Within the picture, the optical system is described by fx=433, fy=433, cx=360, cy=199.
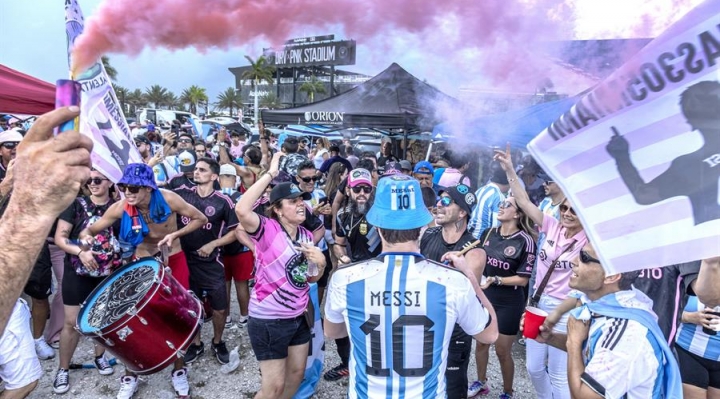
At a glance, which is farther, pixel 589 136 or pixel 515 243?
pixel 515 243

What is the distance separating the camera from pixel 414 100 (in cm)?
926

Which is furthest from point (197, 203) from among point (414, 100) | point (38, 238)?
point (414, 100)

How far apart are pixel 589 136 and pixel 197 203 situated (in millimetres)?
4437

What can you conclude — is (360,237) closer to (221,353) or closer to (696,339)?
(221,353)

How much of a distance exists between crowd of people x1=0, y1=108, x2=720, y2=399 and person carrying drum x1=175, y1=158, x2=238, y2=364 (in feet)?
0.06

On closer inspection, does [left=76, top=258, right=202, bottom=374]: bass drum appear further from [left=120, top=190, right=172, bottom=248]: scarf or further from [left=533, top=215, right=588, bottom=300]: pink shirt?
[left=533, top=215, right=588, bottom=300]: pink shirt

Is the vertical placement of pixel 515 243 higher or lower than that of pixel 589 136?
lower

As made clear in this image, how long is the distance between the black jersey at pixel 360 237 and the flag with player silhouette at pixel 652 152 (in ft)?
9.49

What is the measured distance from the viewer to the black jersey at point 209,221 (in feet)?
16.7

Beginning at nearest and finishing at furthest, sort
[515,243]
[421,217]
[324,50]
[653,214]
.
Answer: [653,214], [421,217], [515,243], [324,50]

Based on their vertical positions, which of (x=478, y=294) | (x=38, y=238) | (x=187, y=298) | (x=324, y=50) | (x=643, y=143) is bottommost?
(x=187, y=298)

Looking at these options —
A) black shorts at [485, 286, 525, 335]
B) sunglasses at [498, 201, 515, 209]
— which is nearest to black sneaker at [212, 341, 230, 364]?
black shorts at [485, 286, 525, 335]

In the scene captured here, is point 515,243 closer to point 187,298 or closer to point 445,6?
point 445,6

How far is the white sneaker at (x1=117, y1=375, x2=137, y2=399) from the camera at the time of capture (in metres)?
4.12
